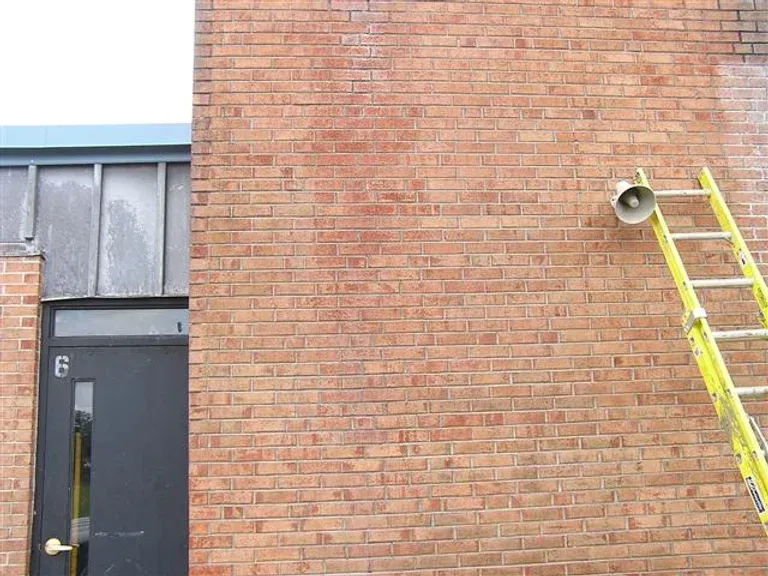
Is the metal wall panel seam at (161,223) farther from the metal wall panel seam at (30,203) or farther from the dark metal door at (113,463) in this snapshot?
the metal wall panel seam at (30,203)

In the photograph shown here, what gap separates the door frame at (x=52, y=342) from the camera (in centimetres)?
411

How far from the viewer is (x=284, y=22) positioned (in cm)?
398

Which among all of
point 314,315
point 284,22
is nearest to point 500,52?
point 284,22

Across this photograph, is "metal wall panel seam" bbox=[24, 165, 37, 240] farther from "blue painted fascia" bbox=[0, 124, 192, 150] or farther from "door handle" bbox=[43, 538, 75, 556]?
"door handle" bbox=[43, 538, 75, 556]

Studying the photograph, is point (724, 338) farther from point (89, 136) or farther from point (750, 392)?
point (89, 136)

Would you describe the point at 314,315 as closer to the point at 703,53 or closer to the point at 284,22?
the point at 284,22

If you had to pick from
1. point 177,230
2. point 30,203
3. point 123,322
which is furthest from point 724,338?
point 30,203

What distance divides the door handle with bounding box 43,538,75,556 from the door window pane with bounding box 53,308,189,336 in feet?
4.00

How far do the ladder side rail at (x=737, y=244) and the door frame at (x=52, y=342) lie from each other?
123 inches

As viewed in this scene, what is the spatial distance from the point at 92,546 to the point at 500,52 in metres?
3.74

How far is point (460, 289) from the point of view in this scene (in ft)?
12.4

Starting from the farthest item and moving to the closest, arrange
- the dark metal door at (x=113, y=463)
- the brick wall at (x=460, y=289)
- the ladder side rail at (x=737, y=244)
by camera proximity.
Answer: the dark metal door at (x=113, y=463), the brick wall at (x=460, y=289), the ladder side rail at (x=737, y=244)

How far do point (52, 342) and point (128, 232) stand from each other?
2.68 ft

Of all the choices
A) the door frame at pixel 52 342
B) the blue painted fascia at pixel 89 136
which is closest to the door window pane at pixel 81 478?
the door frame at pixel 52 342
